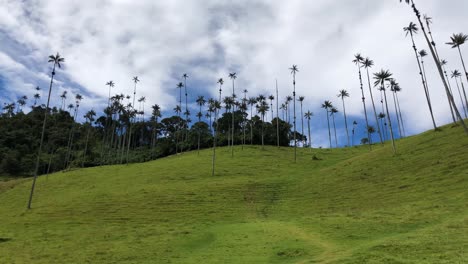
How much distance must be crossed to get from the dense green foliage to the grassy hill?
171 feet

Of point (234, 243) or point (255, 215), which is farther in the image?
point (255, 215)

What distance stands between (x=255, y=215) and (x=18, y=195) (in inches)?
2189

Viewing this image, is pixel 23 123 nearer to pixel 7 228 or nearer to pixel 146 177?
pixel 146 177

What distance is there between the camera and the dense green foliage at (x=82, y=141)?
125500 mm

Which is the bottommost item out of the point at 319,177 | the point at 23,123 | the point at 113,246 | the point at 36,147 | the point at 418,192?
the point at 113,246

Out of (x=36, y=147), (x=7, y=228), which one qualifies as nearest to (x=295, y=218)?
(x=7, y=228)

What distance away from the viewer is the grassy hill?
2538 cm

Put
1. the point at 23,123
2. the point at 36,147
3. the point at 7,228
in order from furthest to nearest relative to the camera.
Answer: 1. the point at 23,123
2. the point at 36,147
3. the point at 7,228

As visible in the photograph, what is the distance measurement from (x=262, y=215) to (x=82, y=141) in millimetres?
124777

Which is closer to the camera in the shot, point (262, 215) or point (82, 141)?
point (262, 215)

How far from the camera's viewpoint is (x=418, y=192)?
40.8 m

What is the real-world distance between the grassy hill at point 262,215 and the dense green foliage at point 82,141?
51983 mm

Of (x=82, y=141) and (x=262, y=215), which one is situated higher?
(x=82, y=141)

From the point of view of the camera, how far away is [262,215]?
4550 centimetres
